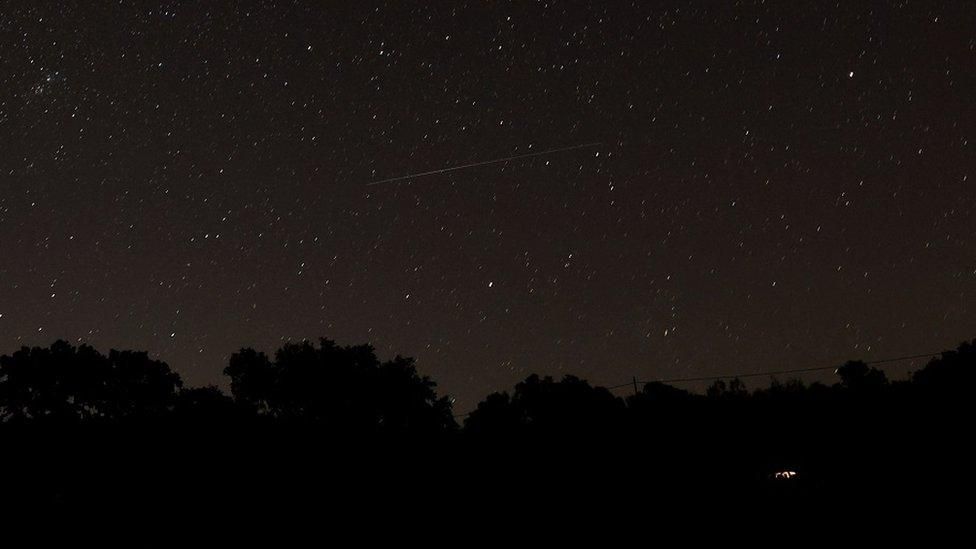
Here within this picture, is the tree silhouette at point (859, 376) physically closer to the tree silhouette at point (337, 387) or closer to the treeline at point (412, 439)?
the treeline at point (412, 439)

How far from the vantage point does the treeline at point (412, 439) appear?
23.5 metres

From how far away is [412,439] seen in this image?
101 feet

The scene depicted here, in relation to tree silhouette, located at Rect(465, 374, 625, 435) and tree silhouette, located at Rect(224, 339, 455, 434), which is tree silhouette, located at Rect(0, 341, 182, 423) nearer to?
tree silhouette, located at Rect(224, 339, 455, 434)

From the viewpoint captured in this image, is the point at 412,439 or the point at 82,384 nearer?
the point at 412,439

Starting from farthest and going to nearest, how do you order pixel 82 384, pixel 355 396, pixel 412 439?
pixel 355 396 < pixel 82 384 < pixel 412 439

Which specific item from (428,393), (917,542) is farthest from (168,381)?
(917,542)

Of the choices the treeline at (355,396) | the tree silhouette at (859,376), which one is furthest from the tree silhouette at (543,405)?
the tree silhouette at (859,376)

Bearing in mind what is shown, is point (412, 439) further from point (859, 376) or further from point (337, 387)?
point (859, 376)

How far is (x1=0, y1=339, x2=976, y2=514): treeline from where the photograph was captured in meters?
23.5

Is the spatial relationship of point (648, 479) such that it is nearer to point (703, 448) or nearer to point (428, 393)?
point (703, 448)

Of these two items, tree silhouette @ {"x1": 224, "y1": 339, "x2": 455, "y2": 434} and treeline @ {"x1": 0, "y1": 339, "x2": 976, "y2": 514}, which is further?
tree silhouette @ {"x1": 224, "y1": 339, "x2": 455, "y2": 434}

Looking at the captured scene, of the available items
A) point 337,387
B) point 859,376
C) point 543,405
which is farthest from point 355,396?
point 859,376

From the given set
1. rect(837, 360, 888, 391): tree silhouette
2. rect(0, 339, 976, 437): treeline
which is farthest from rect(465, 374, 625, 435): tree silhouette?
rect(837, 360, 888, 391): tree silhouette

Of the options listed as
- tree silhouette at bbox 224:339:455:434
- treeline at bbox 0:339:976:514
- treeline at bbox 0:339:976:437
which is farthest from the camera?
tree silhouette at bbox 224:339:455:434
